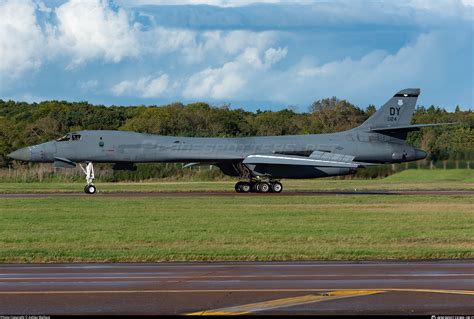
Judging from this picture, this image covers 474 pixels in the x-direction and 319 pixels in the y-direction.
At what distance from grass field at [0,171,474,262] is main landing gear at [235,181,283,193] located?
6385mm

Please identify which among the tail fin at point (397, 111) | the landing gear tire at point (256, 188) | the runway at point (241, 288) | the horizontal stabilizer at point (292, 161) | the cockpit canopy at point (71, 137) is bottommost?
the runway at point (241, 288)

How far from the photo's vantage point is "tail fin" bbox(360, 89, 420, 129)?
5281 cm

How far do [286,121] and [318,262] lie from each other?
89.2m

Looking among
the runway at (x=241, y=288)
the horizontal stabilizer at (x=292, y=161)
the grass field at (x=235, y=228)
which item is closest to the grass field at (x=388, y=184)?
the horizontal stabilizer at (x=292, y=161)

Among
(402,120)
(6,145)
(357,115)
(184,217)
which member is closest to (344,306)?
(184,217)

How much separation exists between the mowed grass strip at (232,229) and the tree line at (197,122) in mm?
32396

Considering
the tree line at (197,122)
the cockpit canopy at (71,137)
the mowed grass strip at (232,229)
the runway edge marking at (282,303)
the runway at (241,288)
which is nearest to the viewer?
the runway edge marking at (282,303)

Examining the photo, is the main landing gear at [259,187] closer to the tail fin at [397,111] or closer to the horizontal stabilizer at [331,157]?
the horizontal stabilizer at [331,157]

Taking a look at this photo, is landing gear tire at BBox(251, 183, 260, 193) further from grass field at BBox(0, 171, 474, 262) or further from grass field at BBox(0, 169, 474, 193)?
grass field at BBox(0, 171, 474, 262)

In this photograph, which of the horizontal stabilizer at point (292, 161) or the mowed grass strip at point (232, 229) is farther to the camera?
the horizontal stabilizer at point (292, 161)

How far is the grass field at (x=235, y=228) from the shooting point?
21766 millimetres

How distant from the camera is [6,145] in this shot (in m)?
80.5

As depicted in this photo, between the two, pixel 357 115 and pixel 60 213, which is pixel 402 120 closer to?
pixel 60 213

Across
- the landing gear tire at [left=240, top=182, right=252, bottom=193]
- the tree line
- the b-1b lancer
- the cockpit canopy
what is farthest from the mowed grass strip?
the tree line
